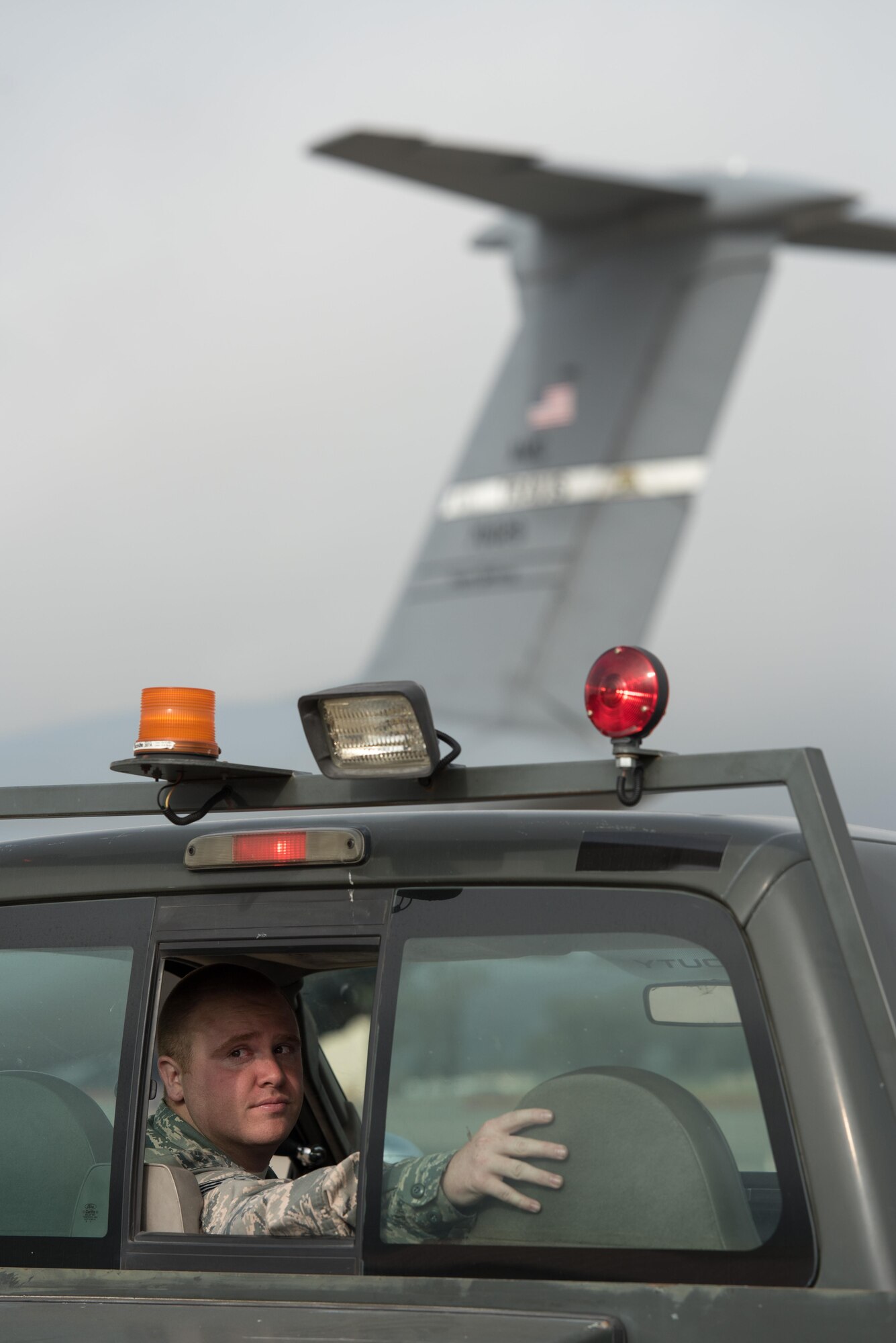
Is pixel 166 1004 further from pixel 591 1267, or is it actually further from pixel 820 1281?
pixel 820 1281

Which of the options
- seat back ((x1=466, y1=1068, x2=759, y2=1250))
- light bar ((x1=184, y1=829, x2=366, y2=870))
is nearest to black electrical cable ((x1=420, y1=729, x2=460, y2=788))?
light bar ((x1=184, y1=829, x2=366, y2=870))

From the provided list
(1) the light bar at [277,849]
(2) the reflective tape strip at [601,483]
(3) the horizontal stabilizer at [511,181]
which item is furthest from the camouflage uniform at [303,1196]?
(2) the reflective tape strip at [601,483]

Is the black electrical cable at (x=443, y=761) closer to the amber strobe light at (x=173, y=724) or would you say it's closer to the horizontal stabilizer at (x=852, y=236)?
the amber strobe light at (x=173, y=724)

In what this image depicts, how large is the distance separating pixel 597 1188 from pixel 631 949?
0.32 meters

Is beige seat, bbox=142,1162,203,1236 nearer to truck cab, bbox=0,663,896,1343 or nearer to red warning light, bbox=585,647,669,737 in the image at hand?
truck cab, bbox=0,663,896,1343

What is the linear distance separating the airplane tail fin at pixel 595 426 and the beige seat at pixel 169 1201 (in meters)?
10.1

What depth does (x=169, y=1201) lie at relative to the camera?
245 centimetres

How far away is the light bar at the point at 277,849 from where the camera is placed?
234cm

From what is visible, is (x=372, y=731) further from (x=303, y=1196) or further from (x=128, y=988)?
(x=303, y=1196)

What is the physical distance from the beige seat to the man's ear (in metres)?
0.25

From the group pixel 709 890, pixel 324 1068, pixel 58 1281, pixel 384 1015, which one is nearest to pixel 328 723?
pixel 384 1015

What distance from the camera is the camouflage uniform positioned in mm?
2145

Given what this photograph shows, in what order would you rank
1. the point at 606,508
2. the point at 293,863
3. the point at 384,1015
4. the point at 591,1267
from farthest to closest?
the point at 606,508 < the point at 293,863 < the point at 384,1015 < the point at 591,1267

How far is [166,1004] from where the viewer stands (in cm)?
277
